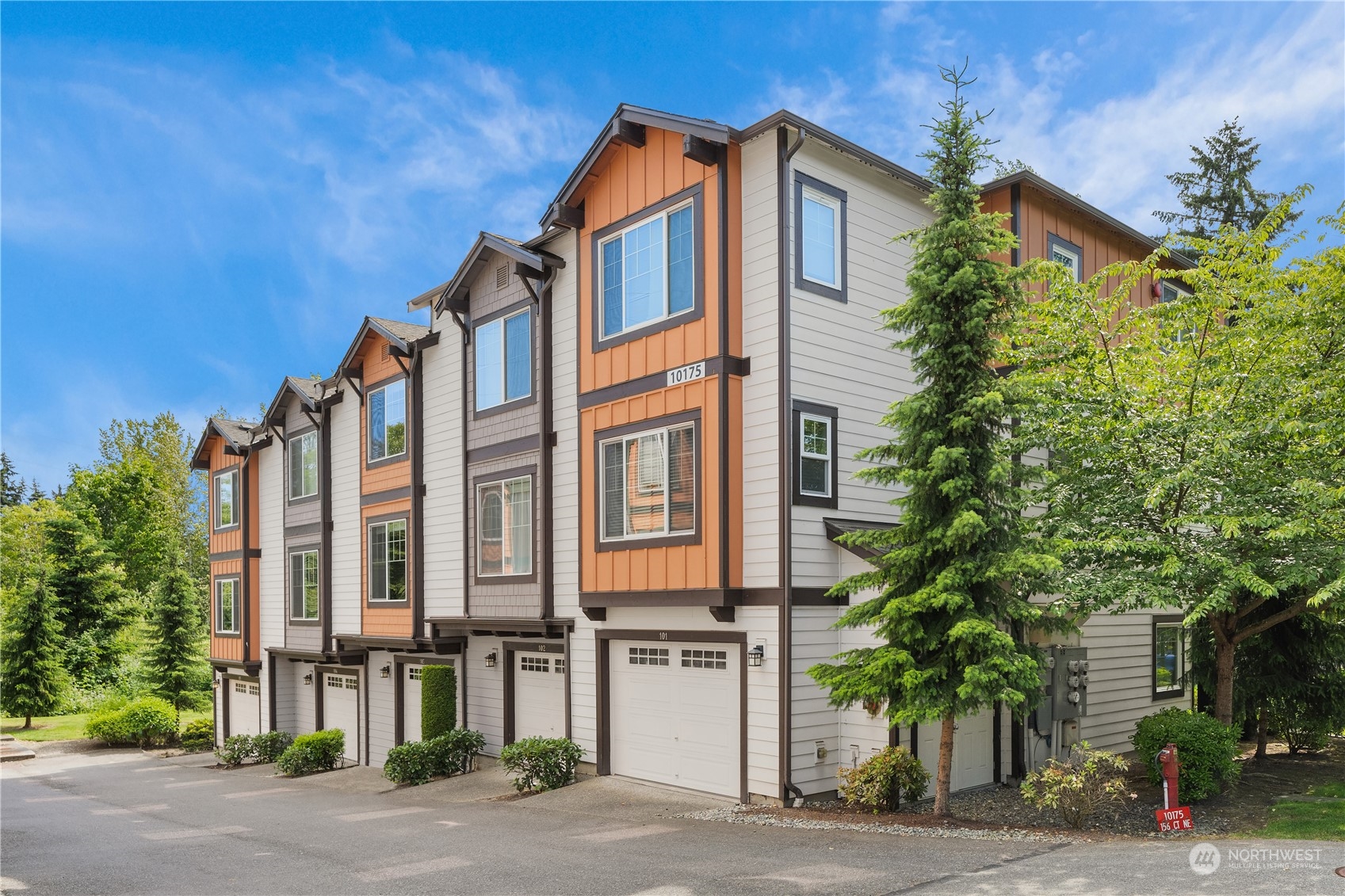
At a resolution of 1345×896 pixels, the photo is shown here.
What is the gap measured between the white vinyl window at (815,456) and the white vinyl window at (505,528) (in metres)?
5.87

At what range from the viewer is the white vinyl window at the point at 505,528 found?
17797mm

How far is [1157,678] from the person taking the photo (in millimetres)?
18984

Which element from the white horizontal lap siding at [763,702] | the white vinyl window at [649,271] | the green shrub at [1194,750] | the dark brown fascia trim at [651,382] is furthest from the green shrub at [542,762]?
the green shrub at [1194,750]

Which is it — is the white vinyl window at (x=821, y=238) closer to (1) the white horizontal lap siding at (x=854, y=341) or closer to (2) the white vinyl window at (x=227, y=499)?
(1) the white horizontal lap siding at (x=854, y=341)

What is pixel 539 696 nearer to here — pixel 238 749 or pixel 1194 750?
pixel 1194 750

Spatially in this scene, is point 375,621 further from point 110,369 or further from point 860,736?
point 110,369

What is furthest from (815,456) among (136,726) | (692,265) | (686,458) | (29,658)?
(29,658)

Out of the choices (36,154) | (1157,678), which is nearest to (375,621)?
(1157,678)

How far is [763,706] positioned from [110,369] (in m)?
139

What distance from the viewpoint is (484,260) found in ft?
62.4

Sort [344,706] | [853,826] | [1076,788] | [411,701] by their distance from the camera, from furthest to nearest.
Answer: [344,706]
[411,701]
[853,826]
[1076,788]

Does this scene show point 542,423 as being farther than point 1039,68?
No

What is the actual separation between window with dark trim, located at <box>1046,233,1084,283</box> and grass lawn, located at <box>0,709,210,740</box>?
Result: 3185 centimetres

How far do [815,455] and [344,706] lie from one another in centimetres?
1623
